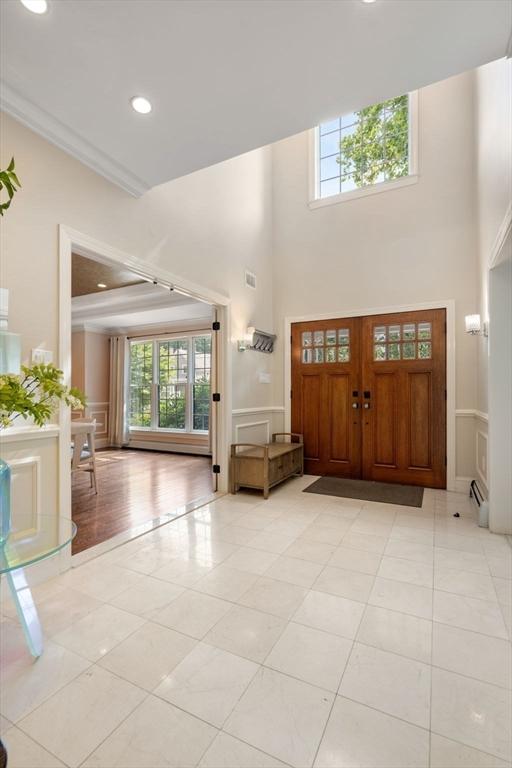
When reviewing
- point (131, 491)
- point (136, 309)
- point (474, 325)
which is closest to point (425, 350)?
point (474, 325)

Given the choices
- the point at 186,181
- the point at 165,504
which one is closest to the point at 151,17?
the point at 186,181

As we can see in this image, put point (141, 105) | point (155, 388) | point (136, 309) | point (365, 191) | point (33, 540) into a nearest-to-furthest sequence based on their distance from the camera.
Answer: point (33, 540), point (141, 105), point (365, 191), point (136, 309), point (155, 388)

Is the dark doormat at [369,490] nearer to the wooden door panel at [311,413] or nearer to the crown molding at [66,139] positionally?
the wooden door panel at [311,413]

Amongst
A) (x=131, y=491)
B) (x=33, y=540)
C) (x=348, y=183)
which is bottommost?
(x=131, y=491)

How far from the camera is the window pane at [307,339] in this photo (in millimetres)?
5148

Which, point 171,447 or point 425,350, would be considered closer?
point 425,350

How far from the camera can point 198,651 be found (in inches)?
66.1

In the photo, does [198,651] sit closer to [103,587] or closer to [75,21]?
[103,587]

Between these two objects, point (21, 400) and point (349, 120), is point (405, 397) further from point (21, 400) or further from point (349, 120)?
point (21, 400)

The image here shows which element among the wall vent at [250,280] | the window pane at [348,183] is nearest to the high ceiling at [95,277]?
the wall vent at [250,280]

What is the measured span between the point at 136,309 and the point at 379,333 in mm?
4034

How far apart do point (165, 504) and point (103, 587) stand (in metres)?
1.68

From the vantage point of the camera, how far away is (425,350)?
4.44 metres

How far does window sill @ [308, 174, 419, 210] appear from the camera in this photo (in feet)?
15.0
